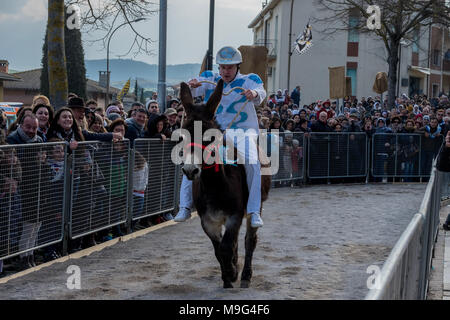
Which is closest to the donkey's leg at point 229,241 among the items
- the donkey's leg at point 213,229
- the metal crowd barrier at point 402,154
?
the donkey's leg at point 213,229

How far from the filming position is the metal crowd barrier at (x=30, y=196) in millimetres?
7520

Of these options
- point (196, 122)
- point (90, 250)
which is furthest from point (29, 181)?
point (196, 122)

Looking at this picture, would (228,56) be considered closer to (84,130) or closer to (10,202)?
(10,202)

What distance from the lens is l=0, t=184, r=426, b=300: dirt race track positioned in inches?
294

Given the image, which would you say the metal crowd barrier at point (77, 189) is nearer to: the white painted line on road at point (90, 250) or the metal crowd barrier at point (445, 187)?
the metal crowd barrier at point (445, 187)

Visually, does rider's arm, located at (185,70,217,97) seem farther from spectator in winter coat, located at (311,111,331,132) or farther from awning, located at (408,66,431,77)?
awning, located at (408,66,431,77)

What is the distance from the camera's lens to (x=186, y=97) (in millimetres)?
7000

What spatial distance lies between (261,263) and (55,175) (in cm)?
293

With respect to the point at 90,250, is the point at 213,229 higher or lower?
higher

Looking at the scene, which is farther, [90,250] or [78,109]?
[78,109]

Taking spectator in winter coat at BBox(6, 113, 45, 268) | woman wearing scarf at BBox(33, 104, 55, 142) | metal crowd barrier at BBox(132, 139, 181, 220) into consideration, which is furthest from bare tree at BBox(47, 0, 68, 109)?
spectator in winter coat at BBox(6, 113, 45, 268)

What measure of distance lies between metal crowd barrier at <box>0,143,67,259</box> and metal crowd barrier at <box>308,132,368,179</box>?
1134cm

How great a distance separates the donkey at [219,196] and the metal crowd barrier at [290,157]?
33.1 feet

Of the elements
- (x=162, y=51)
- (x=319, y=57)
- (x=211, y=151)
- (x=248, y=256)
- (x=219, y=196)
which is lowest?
(x=248, y=256)
